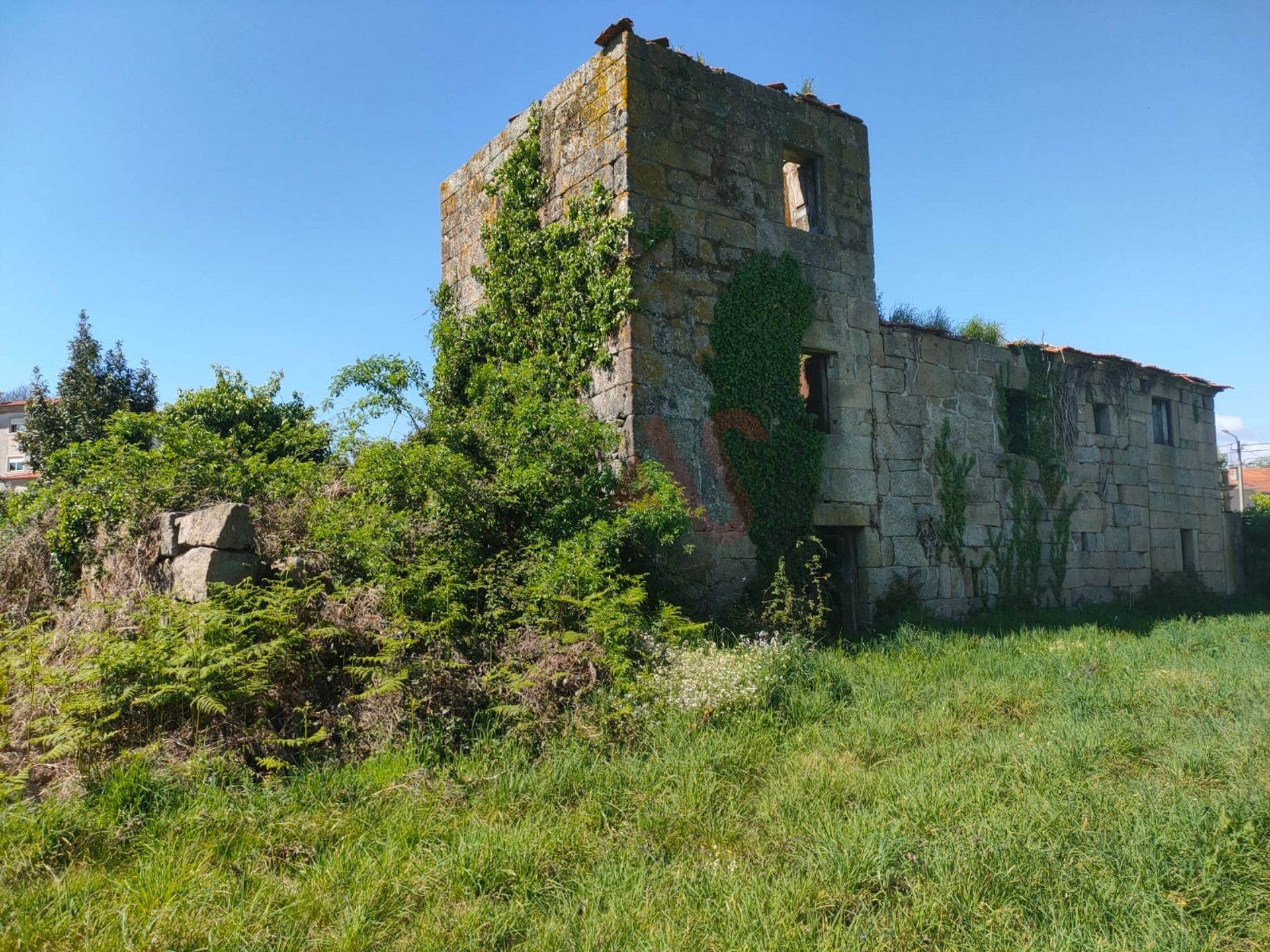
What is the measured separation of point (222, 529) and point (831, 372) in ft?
22.0

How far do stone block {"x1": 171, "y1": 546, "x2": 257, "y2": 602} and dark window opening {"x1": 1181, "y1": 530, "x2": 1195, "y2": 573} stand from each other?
15288 millimetres

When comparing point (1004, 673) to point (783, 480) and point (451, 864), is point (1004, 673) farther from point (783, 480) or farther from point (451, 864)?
point (451, 864)

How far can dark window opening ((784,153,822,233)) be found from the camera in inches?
419

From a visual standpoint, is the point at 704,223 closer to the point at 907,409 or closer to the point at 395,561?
the point at 907,409

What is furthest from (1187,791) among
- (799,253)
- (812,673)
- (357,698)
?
(799,253)

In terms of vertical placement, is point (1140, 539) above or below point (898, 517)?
below

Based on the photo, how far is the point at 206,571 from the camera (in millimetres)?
6469

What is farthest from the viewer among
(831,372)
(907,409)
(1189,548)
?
(1189,548)

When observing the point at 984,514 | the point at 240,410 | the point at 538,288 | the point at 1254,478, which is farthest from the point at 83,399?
the point at 1254,478

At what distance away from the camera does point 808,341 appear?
1016 centimetres

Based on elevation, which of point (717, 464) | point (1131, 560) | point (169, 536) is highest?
Result: point (717, 464)

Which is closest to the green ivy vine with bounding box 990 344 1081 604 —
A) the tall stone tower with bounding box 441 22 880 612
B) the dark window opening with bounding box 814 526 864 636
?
the dark window opening with bounding box 814 526 864 636

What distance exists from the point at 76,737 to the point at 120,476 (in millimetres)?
3653

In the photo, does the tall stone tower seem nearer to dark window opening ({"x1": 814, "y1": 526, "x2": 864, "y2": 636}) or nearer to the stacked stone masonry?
dark window opening ({"x1": 814, "y1": 526, "x2": 864, "y2": 636})
